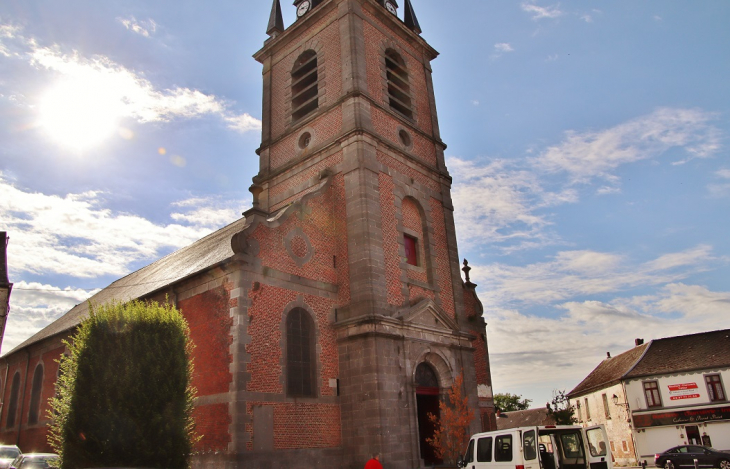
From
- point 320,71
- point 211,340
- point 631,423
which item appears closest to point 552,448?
point 211,340

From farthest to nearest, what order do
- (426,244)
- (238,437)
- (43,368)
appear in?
(43,368)
(426,244)
(238,437)

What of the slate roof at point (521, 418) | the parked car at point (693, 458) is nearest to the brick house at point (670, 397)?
the parked car at point (693, 458)

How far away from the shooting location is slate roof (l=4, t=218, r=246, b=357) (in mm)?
16938

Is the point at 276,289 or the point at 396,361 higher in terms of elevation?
the point at 276,289

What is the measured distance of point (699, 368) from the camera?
28266 millimetres

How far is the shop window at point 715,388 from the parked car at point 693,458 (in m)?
6.80

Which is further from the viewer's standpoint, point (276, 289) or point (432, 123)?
point (432, 123)

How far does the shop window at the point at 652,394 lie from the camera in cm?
2895

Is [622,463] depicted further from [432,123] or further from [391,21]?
[391,21]

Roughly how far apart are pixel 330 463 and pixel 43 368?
1626cm

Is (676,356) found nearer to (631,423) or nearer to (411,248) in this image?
(631,423)

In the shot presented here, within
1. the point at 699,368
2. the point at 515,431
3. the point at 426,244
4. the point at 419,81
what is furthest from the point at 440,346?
the point at 699,368

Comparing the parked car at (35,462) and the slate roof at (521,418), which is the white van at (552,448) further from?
the slate roof at (521,418)

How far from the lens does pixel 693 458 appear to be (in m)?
21.7
